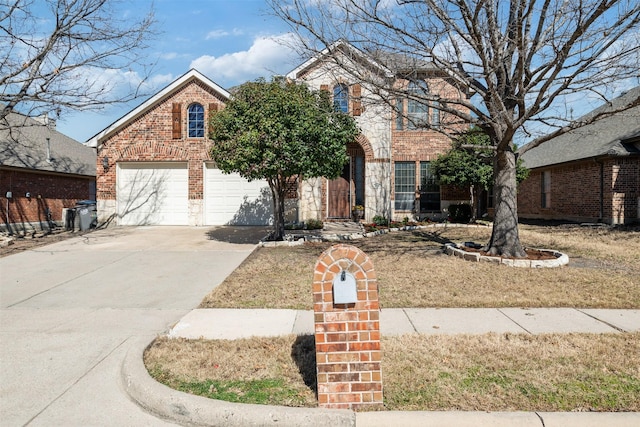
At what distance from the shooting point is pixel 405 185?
18.3m

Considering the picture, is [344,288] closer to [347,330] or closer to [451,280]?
[347,330]

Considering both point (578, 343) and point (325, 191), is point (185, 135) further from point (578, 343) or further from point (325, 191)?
point (578, 343)

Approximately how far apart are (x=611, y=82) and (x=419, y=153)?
1023 centimetres

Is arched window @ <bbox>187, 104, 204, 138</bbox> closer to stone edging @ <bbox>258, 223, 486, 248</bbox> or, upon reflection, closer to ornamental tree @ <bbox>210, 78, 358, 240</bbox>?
ornamental tree @ <bbox>210, 78, 358, 240</bbox>

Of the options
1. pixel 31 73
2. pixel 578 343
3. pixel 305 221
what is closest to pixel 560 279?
pixel 578 343

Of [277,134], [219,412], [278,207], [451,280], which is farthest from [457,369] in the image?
[278,207]

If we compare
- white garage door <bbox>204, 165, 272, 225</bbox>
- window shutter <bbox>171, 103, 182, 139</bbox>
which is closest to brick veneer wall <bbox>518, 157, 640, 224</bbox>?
white garage door <bbox>204, 165, 272, 225</bbox>

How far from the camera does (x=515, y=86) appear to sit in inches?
366

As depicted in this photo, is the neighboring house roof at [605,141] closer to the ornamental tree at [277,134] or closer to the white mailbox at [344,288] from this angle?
the ornamental tree at [277,134]

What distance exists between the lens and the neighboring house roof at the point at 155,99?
56.3ft

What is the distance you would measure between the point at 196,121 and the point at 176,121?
0.80m

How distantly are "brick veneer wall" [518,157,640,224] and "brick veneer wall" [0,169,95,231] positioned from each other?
23.0m

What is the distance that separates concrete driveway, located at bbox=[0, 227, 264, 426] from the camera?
11.3 feet

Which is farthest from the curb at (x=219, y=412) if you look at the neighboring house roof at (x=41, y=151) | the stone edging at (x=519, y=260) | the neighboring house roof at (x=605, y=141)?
the neighboring house roof at (x=41, y=151)
